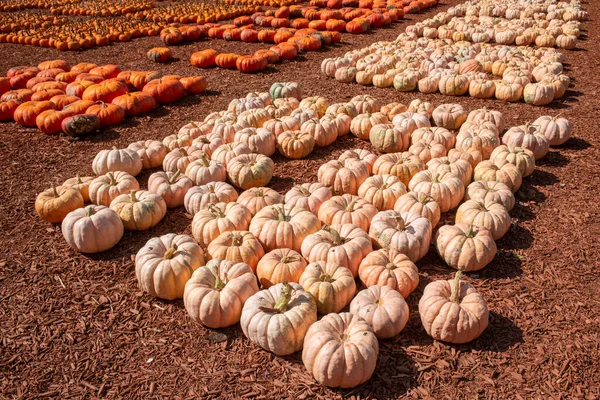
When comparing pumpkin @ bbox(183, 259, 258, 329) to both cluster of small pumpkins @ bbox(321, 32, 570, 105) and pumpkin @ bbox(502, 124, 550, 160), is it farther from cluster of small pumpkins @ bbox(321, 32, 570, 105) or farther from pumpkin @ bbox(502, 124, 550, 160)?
cluster of small pumpkins @ bbox(321, 32, 570, 105)

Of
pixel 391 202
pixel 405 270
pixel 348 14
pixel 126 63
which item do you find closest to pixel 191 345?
pixel 405 270

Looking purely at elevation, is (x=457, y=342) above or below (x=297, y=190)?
below

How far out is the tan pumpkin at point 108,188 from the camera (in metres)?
6.13

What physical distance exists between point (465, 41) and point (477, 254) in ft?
34.1

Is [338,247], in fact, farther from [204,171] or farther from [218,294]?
[204,171]

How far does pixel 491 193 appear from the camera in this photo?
574cm

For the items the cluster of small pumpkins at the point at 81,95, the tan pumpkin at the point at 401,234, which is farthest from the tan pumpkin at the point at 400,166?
the cluster of small pumpkins at the point at 81,95

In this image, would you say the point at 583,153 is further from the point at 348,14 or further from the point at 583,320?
the point at 348,14

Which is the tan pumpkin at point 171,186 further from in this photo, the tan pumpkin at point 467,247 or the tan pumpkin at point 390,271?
the tan pumpkin at point 467,247

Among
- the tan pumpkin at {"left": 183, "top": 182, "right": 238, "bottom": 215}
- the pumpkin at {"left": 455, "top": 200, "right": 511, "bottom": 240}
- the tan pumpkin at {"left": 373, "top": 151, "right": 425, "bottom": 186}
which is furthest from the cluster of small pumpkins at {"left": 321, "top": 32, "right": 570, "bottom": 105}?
the tan pumpkin at {"left": 183, "top": 182, "right": 238, "bottom": 215}

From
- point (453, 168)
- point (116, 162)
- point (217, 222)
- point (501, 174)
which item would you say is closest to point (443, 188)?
point (453, 168)

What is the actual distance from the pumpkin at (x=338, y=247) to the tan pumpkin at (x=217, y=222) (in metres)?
0.85

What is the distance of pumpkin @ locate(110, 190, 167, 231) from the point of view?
227 inches

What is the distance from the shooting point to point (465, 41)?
13445 millimetres
